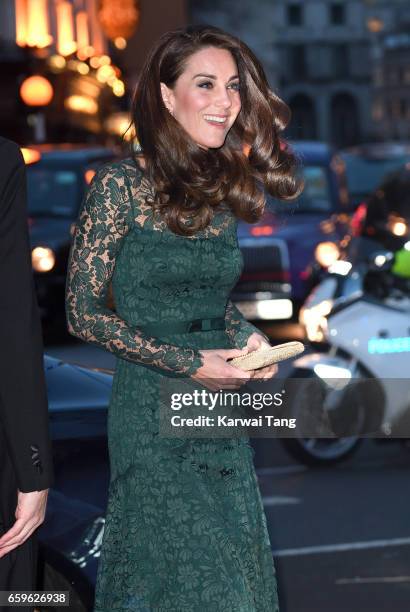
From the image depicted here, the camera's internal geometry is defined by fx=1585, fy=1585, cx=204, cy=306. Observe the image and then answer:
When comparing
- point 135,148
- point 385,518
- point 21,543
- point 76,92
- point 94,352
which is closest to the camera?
point 21,543

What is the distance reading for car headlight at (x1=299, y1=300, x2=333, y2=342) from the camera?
9.48 m

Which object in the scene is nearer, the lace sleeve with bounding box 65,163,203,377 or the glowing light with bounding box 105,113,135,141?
the lace sleeve with bounding box 65,163,203,377

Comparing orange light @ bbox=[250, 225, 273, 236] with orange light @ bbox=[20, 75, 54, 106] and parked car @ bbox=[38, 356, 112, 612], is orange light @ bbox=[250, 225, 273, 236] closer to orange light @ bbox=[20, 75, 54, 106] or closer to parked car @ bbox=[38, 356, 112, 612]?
orange light @ bbox=[20, 75, 54, 106]

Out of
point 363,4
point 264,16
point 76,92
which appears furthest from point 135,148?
point 363,4

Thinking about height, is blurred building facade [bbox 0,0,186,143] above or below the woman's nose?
below

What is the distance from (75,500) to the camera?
177 inches

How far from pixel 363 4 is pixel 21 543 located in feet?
500

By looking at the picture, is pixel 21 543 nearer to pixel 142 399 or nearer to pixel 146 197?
pixel 142 399

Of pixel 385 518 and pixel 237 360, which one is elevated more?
pixel 237 360

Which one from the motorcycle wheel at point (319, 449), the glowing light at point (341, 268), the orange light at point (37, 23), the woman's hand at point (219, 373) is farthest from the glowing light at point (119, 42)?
the woman's hand at point (219, 373)

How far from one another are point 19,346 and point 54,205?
45.4 ft


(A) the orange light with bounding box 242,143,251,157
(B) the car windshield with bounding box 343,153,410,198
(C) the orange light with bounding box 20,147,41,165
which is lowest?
(B) the car windshield with bounding box 343,153,410,198

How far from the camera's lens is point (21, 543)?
3217 millimetres

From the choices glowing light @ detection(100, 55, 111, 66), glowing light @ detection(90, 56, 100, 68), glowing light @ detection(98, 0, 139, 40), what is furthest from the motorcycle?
glowing light @ detection(98, 0, 139, 40)
